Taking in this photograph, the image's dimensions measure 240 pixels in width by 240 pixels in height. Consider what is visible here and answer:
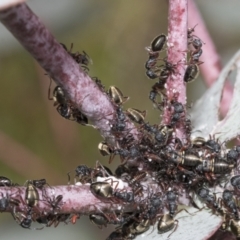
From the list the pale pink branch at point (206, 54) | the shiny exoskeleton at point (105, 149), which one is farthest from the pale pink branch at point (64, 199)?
the pale pink branch at point (206, 54)

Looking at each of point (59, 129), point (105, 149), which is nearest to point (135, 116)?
point (105, 149)

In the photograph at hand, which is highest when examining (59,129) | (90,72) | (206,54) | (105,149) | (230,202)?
(90,72)

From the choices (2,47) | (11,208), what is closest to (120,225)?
(11,208)

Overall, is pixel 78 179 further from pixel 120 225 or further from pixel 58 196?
pixel 58 196

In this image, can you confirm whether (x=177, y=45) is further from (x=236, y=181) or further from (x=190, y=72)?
(x=236, y=181)

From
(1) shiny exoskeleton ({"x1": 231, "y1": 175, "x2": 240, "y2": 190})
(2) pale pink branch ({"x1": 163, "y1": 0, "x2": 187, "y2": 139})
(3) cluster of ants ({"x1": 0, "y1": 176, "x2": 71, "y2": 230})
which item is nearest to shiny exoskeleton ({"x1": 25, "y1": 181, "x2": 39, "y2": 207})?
(3) cluster of ants ({"x1": 0, "y1": 176, "x2": 71, "y2": 230})

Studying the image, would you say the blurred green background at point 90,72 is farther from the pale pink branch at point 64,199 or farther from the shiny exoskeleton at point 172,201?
the pale pink branch at point 64,199
